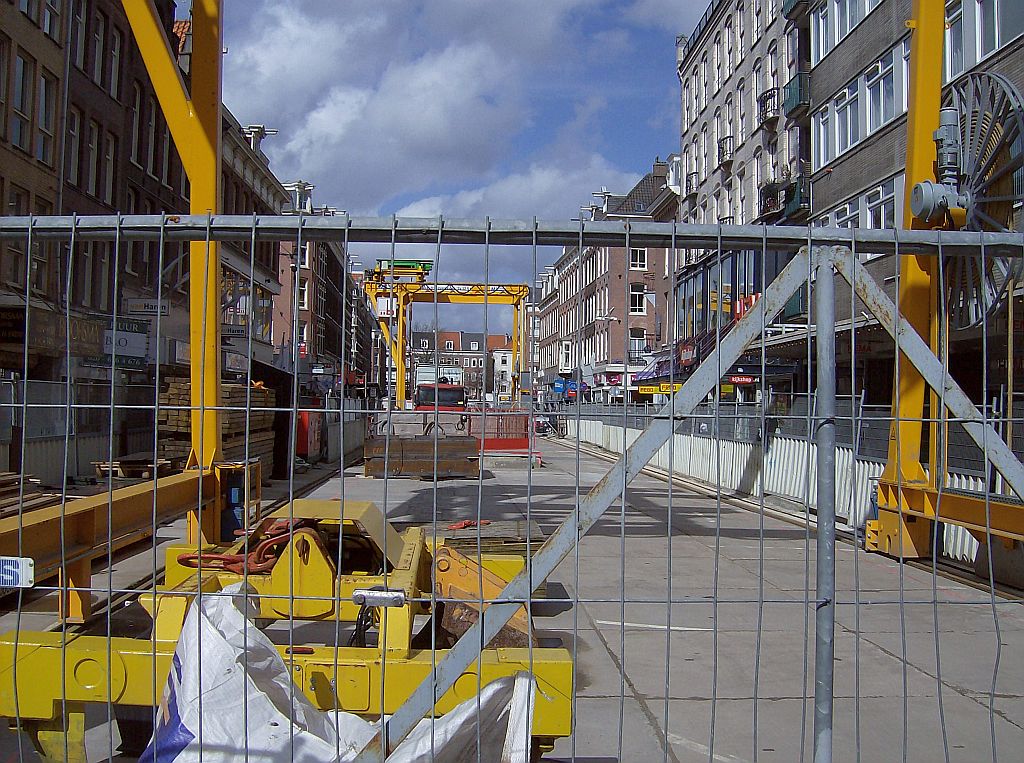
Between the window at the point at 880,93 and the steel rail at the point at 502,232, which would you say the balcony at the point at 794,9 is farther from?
the steel rail at the point at 502,232

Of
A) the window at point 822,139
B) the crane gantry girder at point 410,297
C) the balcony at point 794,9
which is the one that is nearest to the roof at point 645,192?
the balcony at point 794,9

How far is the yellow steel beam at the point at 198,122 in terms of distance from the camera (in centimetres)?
698

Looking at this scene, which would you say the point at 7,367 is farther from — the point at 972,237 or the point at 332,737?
the point at 972,237

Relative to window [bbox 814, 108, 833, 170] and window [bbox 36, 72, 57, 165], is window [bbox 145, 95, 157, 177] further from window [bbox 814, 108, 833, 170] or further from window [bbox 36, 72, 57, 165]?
window [bbox 814, 108, 833, 170]

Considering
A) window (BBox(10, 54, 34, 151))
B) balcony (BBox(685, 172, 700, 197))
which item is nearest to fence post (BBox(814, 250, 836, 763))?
window (BBox(10, 54, 34, 151))

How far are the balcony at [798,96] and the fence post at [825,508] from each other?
87.5 feet

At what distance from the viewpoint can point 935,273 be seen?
29.6 ft

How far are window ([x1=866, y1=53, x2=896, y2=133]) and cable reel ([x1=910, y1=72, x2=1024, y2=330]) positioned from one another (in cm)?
767

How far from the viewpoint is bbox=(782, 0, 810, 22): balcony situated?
2652 centimetres

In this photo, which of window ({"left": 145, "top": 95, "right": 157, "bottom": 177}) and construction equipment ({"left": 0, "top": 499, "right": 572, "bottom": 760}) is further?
window ({"left": 145, "top": 95, "right": 157, "bottom": 177})

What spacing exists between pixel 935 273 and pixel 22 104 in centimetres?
2007

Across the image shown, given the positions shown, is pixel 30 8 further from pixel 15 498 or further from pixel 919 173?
pixel 919 173

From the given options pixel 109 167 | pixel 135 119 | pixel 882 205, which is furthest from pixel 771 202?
pixel 109 167

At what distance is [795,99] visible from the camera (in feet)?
89.1
